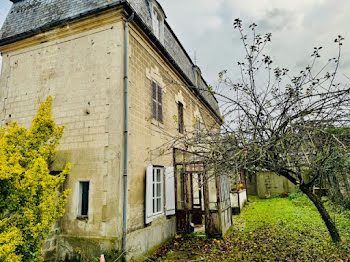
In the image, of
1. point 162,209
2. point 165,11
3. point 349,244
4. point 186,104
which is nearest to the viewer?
point 349,244

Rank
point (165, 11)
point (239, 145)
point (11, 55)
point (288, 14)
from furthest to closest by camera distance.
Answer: point (165, 11), point (11, 55), point (288, 14), point (239, 145)

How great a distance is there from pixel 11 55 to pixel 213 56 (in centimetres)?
703

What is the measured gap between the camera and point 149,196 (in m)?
6.16

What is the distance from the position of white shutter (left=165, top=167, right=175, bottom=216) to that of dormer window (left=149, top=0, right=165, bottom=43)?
4.82 metres

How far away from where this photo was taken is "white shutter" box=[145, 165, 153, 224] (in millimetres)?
5991

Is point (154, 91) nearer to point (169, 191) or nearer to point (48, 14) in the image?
point (169, 191)

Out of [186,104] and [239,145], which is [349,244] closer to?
[239,145]

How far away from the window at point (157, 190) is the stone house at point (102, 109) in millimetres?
32

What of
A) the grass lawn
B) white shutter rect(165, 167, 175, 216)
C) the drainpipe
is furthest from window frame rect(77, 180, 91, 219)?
white shutter rect(165, 167, 175, 216)

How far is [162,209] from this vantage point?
6.99 meters

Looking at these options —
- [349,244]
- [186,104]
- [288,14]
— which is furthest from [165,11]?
[349,244]

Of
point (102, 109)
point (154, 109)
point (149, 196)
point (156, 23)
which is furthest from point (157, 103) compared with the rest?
point (149, 196)

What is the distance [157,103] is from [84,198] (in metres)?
3.76

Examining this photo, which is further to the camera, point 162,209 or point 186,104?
point 186,104
